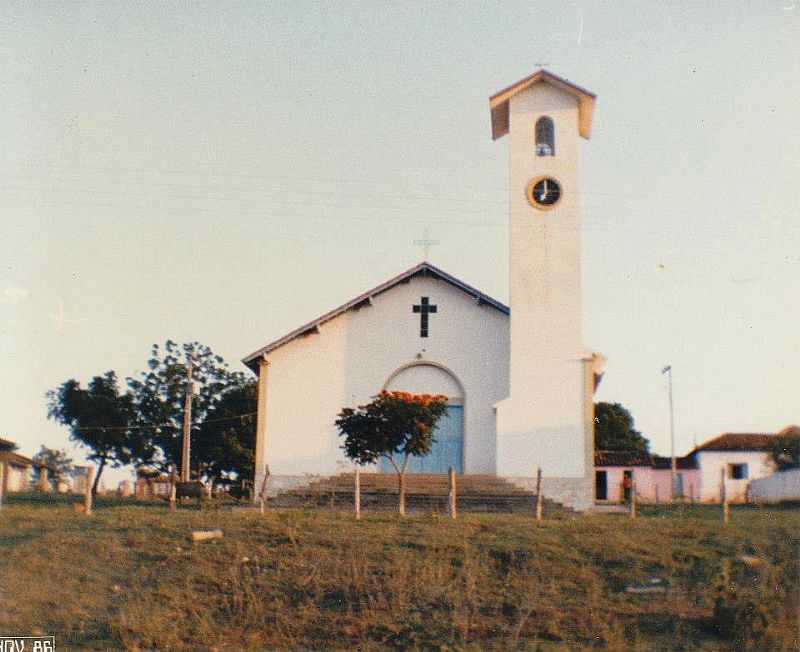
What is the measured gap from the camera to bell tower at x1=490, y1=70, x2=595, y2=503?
2695 centimetres

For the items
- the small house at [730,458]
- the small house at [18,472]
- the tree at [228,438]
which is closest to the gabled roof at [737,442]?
the small house at [730,458]

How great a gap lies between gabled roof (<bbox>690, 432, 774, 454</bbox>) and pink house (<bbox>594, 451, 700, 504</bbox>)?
169 centimetres

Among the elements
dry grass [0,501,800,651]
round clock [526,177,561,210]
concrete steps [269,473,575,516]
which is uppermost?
round clock [526,177,561,210]

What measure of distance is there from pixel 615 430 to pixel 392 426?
42699 mm

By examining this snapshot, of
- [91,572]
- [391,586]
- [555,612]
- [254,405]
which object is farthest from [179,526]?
[254,405]

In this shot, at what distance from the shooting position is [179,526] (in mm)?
19188

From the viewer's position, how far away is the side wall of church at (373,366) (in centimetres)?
2844

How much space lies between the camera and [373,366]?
96.0 ft

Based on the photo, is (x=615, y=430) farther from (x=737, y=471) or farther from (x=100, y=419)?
(x=100, y=419)

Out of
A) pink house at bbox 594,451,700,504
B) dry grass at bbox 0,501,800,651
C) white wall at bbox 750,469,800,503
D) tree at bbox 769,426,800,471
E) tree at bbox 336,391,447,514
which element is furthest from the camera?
pink house at bbox 594,451,700,504

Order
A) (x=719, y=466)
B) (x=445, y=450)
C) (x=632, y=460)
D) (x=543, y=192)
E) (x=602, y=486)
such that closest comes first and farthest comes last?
(x=543, y=192), (x=445, y=450), (x=719, y=466), (x=602, y=486), (x=632, y=460)

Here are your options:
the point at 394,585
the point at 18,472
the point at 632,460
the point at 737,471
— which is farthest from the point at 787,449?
the point at 18,472

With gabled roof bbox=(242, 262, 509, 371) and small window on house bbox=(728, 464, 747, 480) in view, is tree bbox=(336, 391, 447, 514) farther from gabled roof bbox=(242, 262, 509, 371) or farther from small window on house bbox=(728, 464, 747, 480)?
small window on house bbox=(728, 464, 747, 480)

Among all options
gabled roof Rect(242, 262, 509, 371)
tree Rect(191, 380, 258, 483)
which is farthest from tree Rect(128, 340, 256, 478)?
gabled roof Rect(242, 262, 509, 371)
